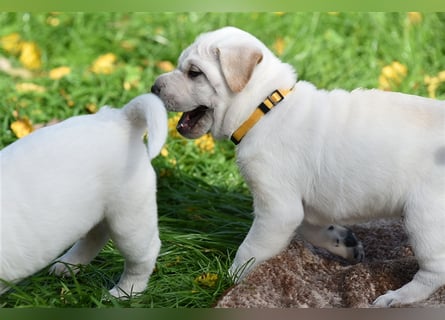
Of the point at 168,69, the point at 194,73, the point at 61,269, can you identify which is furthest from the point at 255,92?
the point at 168,69

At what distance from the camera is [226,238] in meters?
4.59

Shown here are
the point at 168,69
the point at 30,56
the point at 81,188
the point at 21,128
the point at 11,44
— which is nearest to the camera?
the point at 81,188

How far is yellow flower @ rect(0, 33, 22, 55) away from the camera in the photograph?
6.96 meters

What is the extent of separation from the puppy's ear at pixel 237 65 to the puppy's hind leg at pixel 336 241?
891mm

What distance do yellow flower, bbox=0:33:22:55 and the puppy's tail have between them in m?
3.65

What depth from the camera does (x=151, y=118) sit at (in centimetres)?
350

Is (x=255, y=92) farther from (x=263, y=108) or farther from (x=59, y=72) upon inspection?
(x=59, y=72)

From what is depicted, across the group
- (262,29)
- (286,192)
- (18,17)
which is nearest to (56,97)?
(18,17)

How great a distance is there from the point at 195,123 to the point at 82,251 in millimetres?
952

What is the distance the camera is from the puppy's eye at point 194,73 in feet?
13.8

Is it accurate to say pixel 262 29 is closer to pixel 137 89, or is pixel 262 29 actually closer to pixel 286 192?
pixel 137 89

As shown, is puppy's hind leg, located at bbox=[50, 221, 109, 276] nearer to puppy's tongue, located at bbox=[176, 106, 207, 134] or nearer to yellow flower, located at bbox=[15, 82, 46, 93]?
puppy's tongue, located at bbox=[176, 106, 207, 134]

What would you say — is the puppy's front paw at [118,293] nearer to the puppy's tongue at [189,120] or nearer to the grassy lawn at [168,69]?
the grassy lawn at [168,69]

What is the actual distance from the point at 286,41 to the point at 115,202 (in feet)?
12.7
